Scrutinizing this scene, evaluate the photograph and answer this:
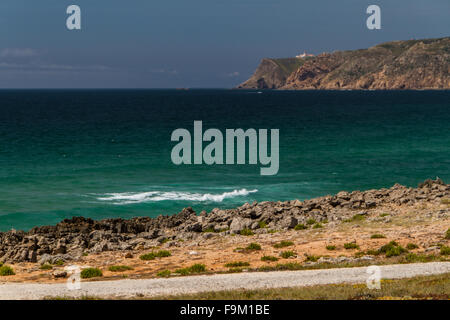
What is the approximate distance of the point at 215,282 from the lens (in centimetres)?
2198

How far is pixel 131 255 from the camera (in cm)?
2938

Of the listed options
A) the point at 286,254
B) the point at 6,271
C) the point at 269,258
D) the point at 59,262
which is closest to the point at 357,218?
the point at 286,254

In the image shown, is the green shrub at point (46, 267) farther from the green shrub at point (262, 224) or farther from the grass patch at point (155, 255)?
the green shrub at point (262, 224)

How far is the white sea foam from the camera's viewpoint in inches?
1946

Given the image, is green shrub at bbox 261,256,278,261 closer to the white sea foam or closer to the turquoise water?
the turquoise water

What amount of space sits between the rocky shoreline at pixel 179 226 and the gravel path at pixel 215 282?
25.5 feet

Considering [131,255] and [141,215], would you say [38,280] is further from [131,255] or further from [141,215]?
[141,215]

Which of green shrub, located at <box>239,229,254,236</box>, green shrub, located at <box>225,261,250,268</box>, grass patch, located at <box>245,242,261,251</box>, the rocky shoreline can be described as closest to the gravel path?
green shrub, located at <box>225,261,250,268</box>

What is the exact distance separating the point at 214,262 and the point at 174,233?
9595 mm

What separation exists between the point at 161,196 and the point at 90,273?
1029 inches

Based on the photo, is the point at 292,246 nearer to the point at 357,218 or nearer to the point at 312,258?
the point at 312,258

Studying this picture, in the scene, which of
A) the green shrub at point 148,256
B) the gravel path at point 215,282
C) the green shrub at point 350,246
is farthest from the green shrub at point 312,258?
the green shrub at point 148,256

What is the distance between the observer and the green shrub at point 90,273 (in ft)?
80.9
